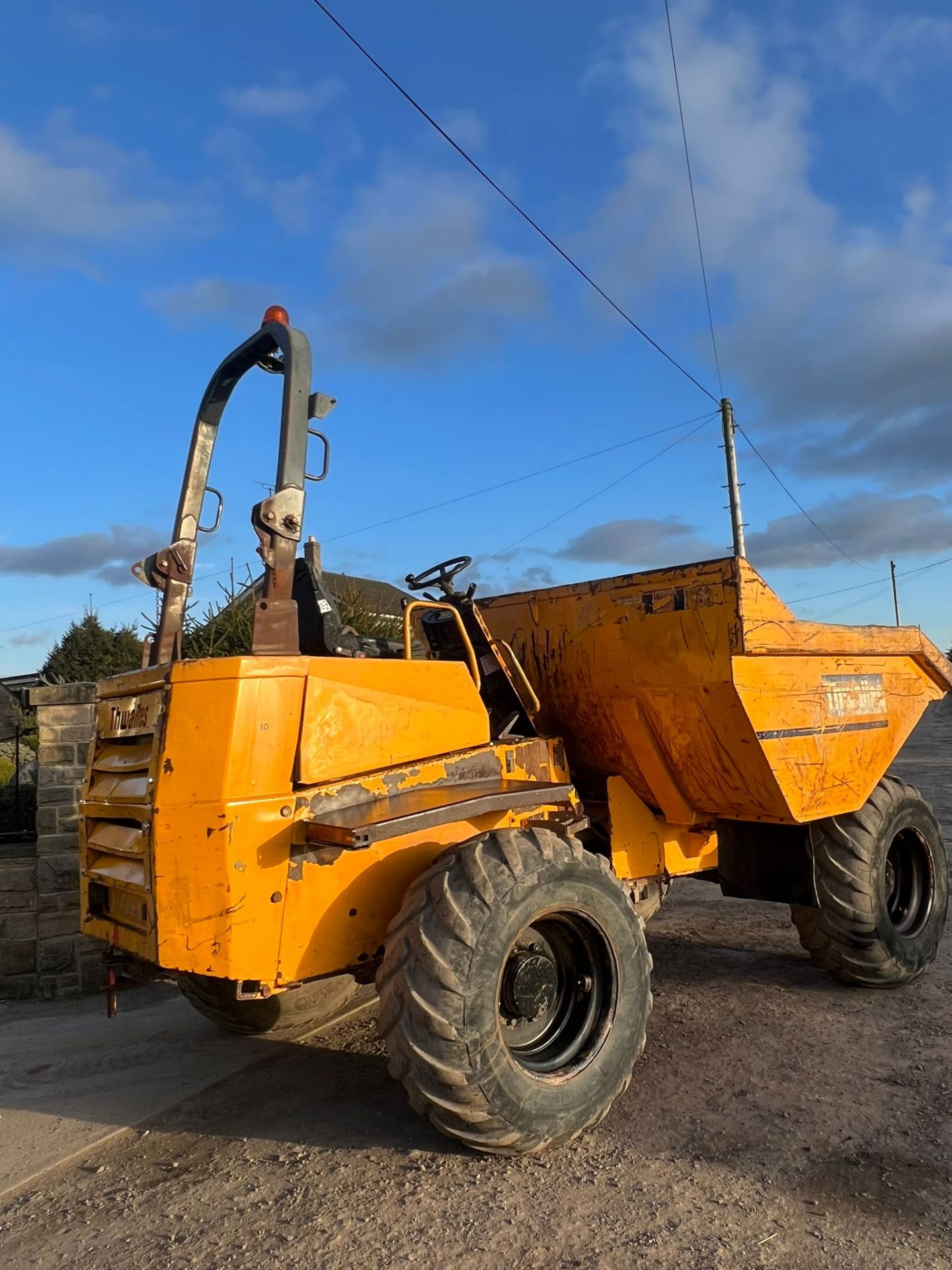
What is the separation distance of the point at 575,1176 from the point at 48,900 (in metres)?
4.67

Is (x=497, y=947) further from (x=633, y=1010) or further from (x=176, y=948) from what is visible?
(x=176, y=948)

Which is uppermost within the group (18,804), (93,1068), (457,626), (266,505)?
(266,505)

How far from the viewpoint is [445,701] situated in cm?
412

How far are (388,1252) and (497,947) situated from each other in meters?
1.03

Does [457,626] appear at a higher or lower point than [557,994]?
higher

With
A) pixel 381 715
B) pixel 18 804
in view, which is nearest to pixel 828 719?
pixel 381 715

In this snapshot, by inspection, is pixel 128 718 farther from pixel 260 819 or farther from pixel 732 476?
pixel 732 476

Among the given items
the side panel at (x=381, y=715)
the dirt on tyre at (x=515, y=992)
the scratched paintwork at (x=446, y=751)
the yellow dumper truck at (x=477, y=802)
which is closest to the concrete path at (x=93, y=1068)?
the yellow dumper truck at (x=477, y=802)

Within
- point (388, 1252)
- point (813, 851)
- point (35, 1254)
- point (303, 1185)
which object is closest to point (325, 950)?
point (303, 1185)

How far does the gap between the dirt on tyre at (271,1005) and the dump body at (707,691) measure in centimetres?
187

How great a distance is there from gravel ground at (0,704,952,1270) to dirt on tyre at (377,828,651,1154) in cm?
20

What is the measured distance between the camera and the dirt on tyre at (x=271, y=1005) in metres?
4.64

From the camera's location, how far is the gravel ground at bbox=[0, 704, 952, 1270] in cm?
298

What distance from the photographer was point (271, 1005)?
16.5 feet
